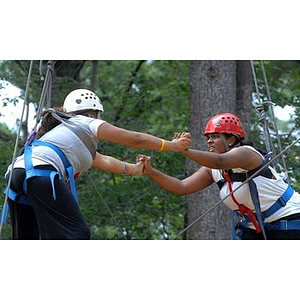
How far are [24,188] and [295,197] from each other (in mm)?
1929

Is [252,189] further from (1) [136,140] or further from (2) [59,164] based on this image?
(2) [59,164]

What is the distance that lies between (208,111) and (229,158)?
3.34m

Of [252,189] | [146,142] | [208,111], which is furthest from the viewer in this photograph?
[208,111]

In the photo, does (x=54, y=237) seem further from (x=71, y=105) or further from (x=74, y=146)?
(x=71, y=105)

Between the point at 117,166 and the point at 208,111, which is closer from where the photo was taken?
the point at 117,166

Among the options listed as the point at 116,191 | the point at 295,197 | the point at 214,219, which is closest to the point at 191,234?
the point at 214,219

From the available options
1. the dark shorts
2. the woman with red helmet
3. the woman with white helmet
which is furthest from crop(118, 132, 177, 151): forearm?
the dark shorts

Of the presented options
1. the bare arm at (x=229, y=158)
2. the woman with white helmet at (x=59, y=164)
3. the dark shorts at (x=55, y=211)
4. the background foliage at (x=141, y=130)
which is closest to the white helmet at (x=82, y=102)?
the woman with white helmet at (x=59, y=164)

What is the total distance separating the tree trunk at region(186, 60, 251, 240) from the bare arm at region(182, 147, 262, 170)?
312cm

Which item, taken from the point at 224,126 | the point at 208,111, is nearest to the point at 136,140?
the point at 224,126

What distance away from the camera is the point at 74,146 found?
17.3ft

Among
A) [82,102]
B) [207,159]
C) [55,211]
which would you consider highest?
[82,102]

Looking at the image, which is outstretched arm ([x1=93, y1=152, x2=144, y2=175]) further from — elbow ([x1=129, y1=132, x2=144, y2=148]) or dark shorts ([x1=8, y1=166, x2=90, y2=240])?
dark shorts ([x1=8, y1=166, x2=90, y2=240])

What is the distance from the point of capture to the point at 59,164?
206 inches
